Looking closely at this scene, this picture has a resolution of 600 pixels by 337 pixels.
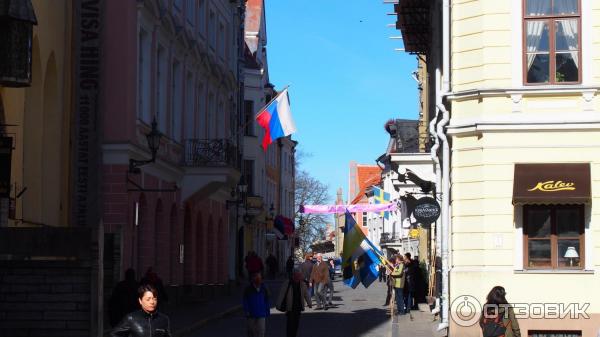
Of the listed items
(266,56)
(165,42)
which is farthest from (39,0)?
(266,56)

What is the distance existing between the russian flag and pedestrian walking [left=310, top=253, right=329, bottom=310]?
4004 millimetres

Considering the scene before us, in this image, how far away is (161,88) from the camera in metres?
32.5

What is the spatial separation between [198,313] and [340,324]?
4.01 m

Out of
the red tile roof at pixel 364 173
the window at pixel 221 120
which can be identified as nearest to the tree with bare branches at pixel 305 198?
the red tile roof at pixel 364 173

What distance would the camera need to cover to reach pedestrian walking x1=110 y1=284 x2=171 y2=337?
377 inches

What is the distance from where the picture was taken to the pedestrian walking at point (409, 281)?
32.3m

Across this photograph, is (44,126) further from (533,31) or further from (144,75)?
(533,31)

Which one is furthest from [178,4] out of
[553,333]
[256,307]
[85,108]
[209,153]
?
[553,333]

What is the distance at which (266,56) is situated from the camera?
72.9 metres

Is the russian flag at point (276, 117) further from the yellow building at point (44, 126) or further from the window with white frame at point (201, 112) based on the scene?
the yellow building at point (44, 126)

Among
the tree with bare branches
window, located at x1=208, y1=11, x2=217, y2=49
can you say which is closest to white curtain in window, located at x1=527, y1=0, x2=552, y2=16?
window, located at x1=208, y1=11, x2=217, y2=49

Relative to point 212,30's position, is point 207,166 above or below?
below

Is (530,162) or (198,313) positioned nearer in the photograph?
(530,162)

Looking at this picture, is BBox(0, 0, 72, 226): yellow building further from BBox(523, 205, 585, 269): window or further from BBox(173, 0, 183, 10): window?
BBox(523, 205, 585, 269): window
